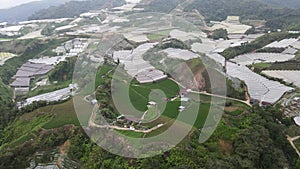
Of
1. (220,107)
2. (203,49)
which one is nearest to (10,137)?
(220,107)

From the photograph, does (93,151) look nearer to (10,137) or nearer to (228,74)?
(10,137)

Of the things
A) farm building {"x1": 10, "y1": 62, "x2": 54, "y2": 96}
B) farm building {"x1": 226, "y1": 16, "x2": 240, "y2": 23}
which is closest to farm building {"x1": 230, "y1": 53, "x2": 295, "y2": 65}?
farm building {"x1": 10, "y1": 62, "x2": 54, "y2": 96}

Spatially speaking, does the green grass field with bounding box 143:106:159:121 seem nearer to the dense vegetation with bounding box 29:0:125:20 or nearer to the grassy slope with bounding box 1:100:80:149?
the grassy slope with bounding box 1:100:80:149

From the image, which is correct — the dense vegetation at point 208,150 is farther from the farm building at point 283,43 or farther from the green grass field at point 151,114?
the farm building at point 283,43

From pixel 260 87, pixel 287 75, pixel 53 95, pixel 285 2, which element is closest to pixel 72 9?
pixel 285 2

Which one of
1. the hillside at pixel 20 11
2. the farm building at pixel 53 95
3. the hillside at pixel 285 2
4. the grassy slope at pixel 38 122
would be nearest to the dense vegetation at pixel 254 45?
the farm building at pixel 53 95
